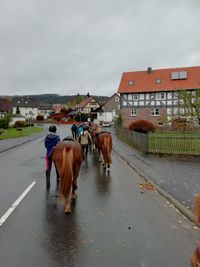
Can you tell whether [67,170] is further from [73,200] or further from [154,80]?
[154,80]

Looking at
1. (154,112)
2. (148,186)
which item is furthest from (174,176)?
(154,112)

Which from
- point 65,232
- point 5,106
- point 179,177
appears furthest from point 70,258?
point 5,106

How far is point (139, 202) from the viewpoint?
7520 mm

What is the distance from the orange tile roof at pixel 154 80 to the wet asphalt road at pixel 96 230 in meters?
48.1

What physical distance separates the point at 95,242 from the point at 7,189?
458cm

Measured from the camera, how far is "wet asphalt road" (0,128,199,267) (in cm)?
436

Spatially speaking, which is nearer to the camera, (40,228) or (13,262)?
(13,262)

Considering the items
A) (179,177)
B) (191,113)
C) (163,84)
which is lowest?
(179,177)

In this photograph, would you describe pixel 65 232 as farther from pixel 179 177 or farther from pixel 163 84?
pixel 163 84

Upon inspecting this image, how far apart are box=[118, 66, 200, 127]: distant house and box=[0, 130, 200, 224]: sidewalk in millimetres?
38938

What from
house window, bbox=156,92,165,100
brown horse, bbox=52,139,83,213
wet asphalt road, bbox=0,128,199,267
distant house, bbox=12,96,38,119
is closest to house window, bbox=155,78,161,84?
house window, bbox=156,92,165,100

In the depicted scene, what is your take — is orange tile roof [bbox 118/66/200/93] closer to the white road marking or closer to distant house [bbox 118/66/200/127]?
distant house [bbox 118/66/200/127]

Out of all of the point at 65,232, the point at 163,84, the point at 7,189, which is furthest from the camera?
the point at 163,84

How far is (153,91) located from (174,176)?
4541 cm
